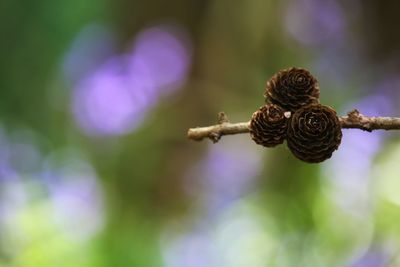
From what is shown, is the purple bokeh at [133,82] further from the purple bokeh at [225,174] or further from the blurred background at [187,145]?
the purple bokeh at [225,174]

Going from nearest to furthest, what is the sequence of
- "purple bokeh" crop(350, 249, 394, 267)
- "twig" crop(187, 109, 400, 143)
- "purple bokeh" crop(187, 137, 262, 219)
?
"twig" crop(187, 109, 400, 143), "purple bokeh" crop(350, 249, 394, 267), "purple bokeh" crop(187, 137, 262, 219)

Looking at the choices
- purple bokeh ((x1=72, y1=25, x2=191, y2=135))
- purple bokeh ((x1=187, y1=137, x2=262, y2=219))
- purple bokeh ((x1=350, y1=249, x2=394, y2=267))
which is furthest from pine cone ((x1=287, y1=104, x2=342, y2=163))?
purple bokeh ((x1=72, y1=25, x2=191, y2=135))

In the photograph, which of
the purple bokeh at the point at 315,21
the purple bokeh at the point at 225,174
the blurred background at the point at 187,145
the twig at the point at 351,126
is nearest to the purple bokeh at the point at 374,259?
the blurred background at the point at 187,145

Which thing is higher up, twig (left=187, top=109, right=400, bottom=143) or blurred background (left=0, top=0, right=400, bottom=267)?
blurred background (left=0, top=0, right=400, bottom=267)

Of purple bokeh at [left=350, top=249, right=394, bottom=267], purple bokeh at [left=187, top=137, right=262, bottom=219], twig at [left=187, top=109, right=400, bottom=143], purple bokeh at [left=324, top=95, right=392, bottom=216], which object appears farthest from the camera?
purple bokeh at [left=187, top=137, right=262, bottom=219]

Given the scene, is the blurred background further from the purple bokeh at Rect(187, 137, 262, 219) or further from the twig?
the twig

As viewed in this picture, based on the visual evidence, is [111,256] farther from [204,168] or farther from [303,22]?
[303,22]

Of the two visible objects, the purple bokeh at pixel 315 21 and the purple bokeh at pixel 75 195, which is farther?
the purple bokeh at pixel 315 21

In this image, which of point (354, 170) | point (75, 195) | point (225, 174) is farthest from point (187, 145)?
point (354, 170)
